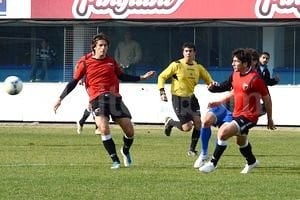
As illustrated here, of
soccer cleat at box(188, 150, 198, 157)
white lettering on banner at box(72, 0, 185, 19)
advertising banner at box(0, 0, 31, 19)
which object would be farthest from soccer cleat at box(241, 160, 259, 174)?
advertising banner at box(0, 0, 31, 19)

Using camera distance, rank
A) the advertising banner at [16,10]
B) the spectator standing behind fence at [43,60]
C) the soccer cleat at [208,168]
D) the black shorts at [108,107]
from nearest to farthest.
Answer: the soccer cleat at [208,168] → the black shorts at [108,107] → the advertising banner at [16,10] → the spectator standing behind fence at [43,60]

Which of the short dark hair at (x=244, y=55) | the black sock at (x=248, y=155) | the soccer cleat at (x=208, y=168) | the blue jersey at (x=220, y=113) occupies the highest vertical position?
the short dark hair at (x=244, y=55)

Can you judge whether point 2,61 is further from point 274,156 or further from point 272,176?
point 272,176

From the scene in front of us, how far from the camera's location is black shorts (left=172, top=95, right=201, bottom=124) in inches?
768

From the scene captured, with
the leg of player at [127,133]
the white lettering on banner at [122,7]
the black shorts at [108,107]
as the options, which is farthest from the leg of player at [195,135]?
the white lettering on banner at [122,7]

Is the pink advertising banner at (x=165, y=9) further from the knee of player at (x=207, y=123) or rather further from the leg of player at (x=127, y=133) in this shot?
the leg of player at (x=127, y=133)

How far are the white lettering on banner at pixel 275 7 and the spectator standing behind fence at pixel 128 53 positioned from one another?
387 centimetres

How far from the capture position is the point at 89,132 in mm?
26891

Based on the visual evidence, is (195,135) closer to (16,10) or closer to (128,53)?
(128,53)

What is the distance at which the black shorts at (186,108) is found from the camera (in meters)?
19.5

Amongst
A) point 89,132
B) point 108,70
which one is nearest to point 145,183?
point 108,70

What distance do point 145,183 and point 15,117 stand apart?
18168 millimetres

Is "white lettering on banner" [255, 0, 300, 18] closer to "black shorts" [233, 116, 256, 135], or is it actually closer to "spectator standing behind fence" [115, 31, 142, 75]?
"spectator standing behind fence" [115, 31, 142, 75]

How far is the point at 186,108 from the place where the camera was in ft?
64.4
